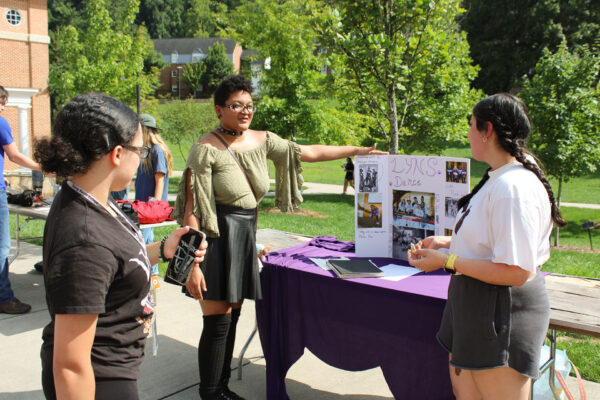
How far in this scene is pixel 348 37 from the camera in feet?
22.0

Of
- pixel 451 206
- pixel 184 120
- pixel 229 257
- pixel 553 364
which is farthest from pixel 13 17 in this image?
pixel 553 364

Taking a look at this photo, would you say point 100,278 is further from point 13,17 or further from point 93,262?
point 13,17

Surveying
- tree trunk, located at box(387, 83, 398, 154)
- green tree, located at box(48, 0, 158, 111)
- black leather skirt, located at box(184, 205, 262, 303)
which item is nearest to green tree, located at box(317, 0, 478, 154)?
tree trunk, located at box(387, 83, 398, 154)

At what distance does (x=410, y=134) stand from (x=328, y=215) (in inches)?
145

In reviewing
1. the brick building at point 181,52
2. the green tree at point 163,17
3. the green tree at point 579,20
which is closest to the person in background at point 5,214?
the green tree at point 579,20

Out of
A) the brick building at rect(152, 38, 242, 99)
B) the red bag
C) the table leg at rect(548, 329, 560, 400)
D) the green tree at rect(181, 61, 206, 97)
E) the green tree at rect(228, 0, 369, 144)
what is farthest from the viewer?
the brick building at rect(152, 38, 242, 99)

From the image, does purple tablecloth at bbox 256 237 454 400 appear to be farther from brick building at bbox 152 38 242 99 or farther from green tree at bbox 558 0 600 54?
brick building at bbox 152 38 242 99

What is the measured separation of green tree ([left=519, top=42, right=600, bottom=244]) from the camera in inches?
422

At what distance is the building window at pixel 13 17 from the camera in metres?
22.8

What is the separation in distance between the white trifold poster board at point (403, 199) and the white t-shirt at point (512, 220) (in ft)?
2.87

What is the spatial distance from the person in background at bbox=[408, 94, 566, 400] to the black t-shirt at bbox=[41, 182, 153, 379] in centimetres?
127

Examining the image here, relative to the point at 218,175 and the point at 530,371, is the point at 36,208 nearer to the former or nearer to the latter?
the point at 218,175

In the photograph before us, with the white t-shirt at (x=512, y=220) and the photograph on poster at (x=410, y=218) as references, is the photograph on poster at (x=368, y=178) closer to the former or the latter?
the photograph on poster at (x=410, y=218)

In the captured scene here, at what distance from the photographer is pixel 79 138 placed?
1.53 m
